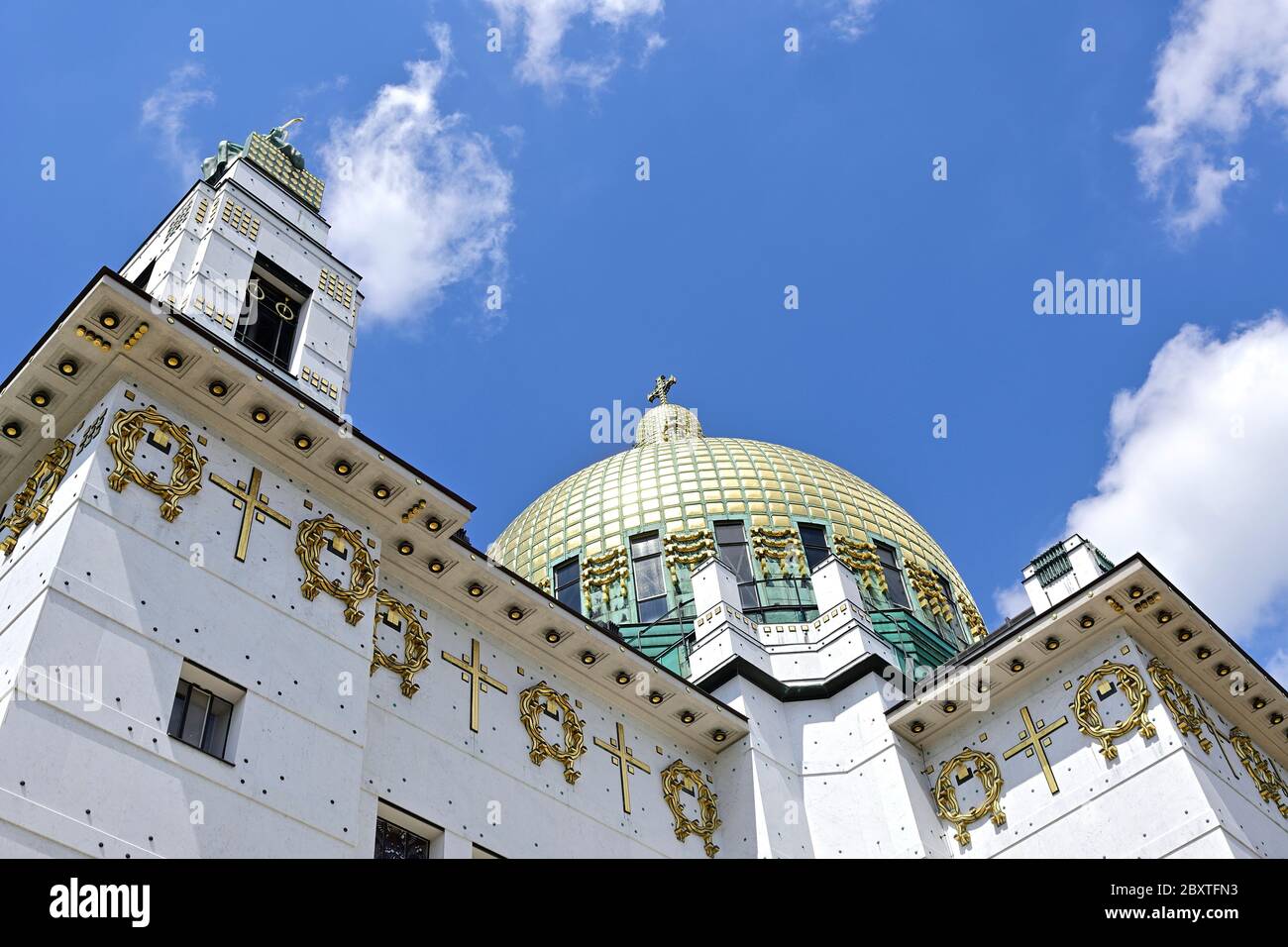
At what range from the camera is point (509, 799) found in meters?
16.3

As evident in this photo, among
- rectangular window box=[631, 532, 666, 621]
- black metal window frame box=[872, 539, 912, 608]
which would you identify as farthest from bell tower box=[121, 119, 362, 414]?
black metal window frame box=[872, 539, 912, 608]

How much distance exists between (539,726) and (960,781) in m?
7.35

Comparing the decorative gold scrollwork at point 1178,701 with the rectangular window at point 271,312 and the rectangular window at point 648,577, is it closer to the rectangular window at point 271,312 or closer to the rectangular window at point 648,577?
the rectangular window at point 648,577

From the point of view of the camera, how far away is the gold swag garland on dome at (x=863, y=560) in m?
31.2

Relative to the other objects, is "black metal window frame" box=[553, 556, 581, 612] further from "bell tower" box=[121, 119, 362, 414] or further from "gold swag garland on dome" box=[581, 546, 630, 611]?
"bell tower" box=[121, 119, 362, 414]

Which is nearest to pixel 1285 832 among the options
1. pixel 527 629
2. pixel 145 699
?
pixel 527 629

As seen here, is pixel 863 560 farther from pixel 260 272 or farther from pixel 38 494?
pixel 38 494

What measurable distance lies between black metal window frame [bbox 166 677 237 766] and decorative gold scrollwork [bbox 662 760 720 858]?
819cm

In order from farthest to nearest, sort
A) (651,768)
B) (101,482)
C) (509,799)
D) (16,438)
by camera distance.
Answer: (651,768)
(509,799)
(16,438)
(101,482)

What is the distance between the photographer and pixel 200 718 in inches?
499

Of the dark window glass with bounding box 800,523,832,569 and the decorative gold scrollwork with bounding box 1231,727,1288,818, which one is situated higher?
the dark window glass with bounding box 800,523,832,569

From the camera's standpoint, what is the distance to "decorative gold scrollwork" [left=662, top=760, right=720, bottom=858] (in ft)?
62.8
